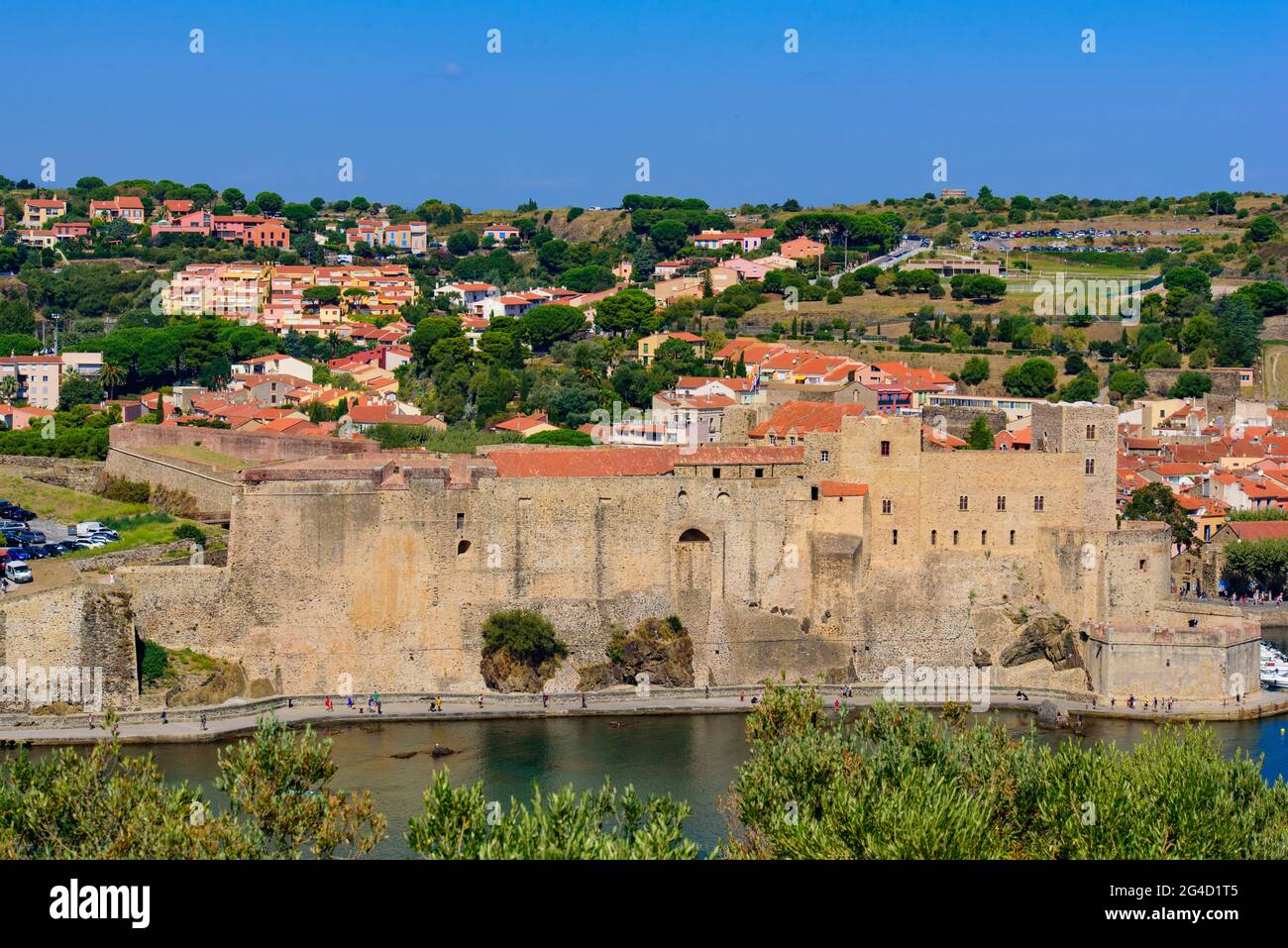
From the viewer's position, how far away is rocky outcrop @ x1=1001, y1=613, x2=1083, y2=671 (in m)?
30.9

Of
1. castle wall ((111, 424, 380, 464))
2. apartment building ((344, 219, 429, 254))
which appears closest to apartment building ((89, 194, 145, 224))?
apartment building ((344, 219, 429, 254))

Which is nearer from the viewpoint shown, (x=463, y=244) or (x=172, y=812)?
(x=172, y=812)

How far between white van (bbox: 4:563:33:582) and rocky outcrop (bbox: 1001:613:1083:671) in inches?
585

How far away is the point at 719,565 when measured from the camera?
101ft

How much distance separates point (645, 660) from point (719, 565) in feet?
6.31

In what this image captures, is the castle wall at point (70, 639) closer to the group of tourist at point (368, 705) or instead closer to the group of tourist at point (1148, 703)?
the group of tourist at point (368, 705)

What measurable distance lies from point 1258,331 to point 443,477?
43977 millimetres

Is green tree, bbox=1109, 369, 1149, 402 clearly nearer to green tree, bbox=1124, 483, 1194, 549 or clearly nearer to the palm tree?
green tree, bbox=1124, 483, 1194, 549

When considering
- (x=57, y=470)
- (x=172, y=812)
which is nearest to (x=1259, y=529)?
(x=57, y=470)

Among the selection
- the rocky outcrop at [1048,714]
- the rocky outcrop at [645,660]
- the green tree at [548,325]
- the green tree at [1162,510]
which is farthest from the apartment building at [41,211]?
the rocky outcrop at [1048,714]

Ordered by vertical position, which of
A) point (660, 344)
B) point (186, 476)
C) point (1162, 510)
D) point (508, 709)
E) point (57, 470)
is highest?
point (660, 344)

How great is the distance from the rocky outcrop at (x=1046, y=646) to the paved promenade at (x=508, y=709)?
0.66m

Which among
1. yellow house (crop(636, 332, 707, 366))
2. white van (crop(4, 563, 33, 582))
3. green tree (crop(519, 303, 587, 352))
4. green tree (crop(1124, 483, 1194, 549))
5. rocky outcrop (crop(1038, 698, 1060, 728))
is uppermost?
green tree (crop(519, 303, 587, 352))

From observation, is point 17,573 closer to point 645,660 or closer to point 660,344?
point 645,660
